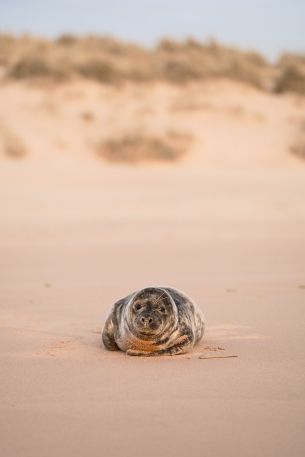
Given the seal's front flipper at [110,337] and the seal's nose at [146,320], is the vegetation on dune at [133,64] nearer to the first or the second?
the seal's front flipper at [110,337]

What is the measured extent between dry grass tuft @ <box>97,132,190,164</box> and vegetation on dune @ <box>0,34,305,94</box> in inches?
293

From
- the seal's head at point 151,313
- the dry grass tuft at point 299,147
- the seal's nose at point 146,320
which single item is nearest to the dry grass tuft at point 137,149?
the dry grass tuft at point 299,147

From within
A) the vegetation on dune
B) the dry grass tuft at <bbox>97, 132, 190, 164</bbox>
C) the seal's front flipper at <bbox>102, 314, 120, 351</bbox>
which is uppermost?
the vegetation on dune

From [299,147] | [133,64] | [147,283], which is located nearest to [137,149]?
[299,147]

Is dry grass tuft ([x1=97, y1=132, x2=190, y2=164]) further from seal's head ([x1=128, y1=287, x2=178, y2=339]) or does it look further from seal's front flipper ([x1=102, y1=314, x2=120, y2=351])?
seal's head ([x1=128, y1=287, x2=178, y2=339])

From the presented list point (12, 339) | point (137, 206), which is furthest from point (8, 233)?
point (12, 339)

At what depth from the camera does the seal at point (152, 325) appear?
19.2 feet

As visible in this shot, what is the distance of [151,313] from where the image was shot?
5.82 meters

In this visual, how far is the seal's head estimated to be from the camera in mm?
5812

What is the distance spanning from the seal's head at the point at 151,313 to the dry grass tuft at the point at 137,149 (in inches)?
746

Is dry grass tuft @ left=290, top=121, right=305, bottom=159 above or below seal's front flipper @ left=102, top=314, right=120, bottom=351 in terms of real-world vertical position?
above

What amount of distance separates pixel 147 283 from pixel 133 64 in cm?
2575

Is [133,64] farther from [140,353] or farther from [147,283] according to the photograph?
[140,353]

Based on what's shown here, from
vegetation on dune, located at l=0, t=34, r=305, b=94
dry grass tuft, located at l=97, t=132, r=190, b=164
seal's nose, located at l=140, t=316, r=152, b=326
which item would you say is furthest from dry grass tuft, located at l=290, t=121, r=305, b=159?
seal's nose, located at l=140, t=316, r=152, b=326
